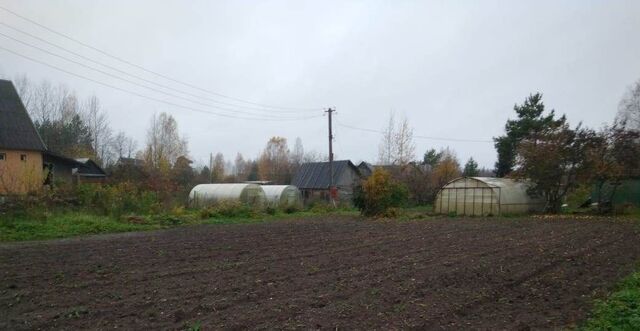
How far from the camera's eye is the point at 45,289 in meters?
7.55

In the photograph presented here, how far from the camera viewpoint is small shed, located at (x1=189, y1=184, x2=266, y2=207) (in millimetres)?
31016

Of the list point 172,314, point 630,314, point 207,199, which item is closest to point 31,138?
point 207,199

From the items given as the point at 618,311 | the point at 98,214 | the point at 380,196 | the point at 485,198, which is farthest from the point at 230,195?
the point at 618,311

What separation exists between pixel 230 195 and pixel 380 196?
11.2 metres

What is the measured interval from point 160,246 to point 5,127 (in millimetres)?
24411

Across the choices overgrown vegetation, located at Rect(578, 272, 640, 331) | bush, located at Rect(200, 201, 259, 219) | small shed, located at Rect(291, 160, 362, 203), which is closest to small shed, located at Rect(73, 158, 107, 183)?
bush, located at Rect(200, 201, 259, 219)

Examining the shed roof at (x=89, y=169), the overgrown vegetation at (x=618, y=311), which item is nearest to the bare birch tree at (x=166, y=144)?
the shed roof at (x=89, y=169)

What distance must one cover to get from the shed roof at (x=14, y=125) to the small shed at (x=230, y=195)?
1100cm

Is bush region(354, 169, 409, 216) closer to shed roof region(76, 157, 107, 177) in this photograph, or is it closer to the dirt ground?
the dirt ground

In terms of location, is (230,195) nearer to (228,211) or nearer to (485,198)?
(228,211)

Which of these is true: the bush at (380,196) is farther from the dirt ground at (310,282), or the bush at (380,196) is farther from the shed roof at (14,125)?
the shed roof at (14,125)

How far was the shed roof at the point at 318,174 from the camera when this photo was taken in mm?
47531

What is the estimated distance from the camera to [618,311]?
20.2 ft

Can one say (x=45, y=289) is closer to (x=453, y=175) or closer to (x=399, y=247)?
(x=399, y=247)
